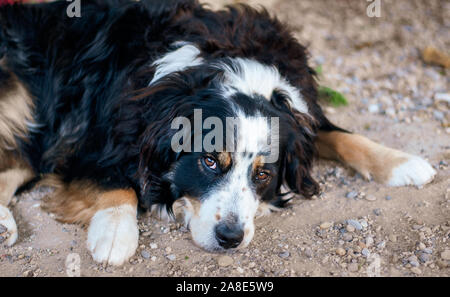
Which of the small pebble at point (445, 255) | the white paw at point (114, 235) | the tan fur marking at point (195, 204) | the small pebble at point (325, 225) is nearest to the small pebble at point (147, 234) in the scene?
the white paw at point (114, 235)

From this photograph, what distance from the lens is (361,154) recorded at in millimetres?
3951

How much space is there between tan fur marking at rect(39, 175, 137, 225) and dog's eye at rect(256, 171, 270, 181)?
0.94 m

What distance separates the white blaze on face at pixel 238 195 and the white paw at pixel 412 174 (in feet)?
4.15

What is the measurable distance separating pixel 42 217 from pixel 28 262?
544mm

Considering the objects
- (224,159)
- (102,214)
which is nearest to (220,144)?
(224,159)

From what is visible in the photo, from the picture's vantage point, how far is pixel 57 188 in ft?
12.7

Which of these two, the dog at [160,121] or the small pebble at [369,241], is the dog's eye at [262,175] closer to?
the dog at [160,121]

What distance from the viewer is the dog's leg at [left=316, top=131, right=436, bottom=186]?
3.77 metres

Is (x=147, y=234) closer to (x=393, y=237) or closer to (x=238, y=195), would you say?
(x=238, y=195)

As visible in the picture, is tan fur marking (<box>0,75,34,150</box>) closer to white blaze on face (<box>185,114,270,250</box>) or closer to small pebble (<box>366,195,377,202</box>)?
white blaze on face (<box>185,114,270,250</box>)

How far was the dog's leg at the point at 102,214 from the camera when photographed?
311cm

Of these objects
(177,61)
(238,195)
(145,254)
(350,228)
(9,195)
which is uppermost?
(177,61)

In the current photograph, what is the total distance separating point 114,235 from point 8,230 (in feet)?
2.47
